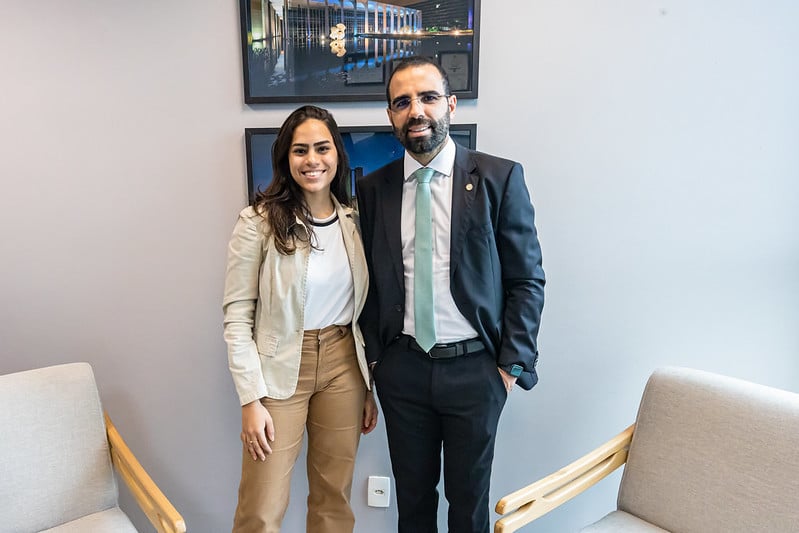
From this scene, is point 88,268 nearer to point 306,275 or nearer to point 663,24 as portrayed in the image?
point 306,275

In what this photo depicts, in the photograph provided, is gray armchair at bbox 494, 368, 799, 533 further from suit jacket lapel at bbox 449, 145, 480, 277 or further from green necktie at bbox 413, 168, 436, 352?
suit jacket lapel at bbox 449, 145, 480, 277

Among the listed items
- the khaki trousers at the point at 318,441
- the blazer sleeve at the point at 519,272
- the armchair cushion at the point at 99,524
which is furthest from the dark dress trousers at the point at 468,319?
the armchair cushion at the point at 99,524

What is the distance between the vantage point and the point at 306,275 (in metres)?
1.34

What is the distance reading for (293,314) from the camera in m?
1.34

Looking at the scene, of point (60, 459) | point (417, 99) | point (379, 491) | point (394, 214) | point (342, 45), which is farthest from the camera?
point (379, 491)

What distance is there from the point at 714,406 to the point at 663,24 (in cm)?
120

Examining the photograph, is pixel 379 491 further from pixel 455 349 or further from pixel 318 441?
pixel 455 349

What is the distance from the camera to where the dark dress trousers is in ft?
4.25

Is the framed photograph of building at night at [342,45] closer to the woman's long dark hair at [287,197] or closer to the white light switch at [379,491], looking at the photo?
the woman's long dark hair at [287,197]

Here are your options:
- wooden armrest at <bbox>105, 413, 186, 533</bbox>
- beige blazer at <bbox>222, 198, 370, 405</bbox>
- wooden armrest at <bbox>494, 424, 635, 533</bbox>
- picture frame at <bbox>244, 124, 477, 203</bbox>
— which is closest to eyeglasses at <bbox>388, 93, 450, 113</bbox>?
picture frame at <bbox>244, 124, 477, 203</bbox>

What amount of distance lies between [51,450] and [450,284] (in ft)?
4.31

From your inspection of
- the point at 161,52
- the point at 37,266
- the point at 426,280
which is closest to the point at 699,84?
the point at 426,280

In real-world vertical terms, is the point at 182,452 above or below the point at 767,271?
below

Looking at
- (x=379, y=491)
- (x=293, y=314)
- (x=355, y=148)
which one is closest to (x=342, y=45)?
(x=355, y=148)
